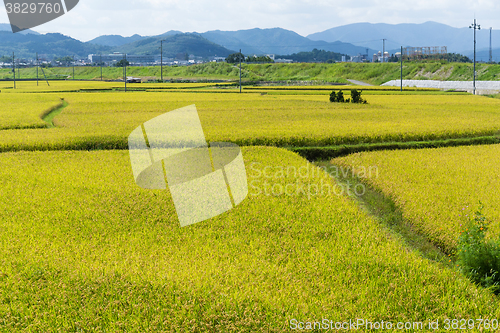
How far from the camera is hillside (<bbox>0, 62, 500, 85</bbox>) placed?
2625 inches

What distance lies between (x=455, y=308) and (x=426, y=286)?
0.47 meters

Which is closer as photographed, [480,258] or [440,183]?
[480,258]

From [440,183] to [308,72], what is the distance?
7723 cm

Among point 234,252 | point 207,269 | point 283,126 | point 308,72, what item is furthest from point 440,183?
point 308,72

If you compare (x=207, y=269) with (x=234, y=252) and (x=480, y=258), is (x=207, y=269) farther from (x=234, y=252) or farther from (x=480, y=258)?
(x=480, y=258)

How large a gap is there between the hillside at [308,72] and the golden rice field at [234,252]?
59379mm

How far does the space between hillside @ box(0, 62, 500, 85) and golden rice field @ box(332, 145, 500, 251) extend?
5431cm

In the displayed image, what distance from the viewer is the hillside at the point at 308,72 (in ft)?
219

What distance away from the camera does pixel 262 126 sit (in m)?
17.3

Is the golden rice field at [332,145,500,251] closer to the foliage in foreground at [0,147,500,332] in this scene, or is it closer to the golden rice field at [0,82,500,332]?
the golden rice field at [0,82,500,332]

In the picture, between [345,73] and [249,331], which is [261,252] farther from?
[345,73]

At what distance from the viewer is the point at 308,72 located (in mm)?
84000

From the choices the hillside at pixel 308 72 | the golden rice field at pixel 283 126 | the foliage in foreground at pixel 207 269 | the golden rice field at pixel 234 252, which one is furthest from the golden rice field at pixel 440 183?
the hillside at pixel 308 72

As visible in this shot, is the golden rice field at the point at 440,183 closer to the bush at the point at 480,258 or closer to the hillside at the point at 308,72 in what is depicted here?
the bush at the point at 480,258
